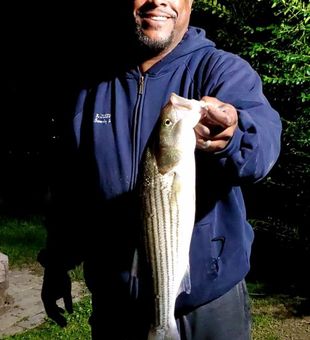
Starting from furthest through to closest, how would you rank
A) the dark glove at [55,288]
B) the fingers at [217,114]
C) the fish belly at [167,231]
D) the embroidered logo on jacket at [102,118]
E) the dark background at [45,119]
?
the dark background at [45,119] → the dark glove at [55,288] → the embroidered logo on jacket at [102,118] → the fish belly at [167,231] → the fingers at [217,114]

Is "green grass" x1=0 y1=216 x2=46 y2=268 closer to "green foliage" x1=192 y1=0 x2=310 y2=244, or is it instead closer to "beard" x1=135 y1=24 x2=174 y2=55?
"green foliage" x1=192 y1=0 x2=310 y2=244

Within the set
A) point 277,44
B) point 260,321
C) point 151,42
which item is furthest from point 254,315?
point 151,42

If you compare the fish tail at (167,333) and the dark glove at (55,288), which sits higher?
the fish tail at (167,333)

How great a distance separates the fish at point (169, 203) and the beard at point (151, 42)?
0.53 metres

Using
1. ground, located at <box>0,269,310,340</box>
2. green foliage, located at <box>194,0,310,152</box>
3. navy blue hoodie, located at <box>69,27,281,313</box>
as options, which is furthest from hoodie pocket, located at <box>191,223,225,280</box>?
ground, located at <box>0,269,310,340</box>

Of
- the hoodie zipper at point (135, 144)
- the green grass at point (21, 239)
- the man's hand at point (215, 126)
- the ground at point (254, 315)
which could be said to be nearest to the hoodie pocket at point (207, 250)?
the hoodie zipper at point (135, 144)

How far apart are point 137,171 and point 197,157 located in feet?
0.89

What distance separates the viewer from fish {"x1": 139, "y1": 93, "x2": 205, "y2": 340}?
6.94 ft

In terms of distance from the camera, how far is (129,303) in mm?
2719

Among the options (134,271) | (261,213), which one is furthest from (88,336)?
(134,271)

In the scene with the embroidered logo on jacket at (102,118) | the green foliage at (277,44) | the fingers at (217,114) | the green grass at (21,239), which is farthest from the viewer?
the green grass at (21,239)

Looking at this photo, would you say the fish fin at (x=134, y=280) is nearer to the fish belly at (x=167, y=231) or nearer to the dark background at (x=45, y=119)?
the fish belly at (x=167, y=231)

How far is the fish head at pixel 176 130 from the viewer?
2100mm

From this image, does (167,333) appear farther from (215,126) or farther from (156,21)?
(156,21)
